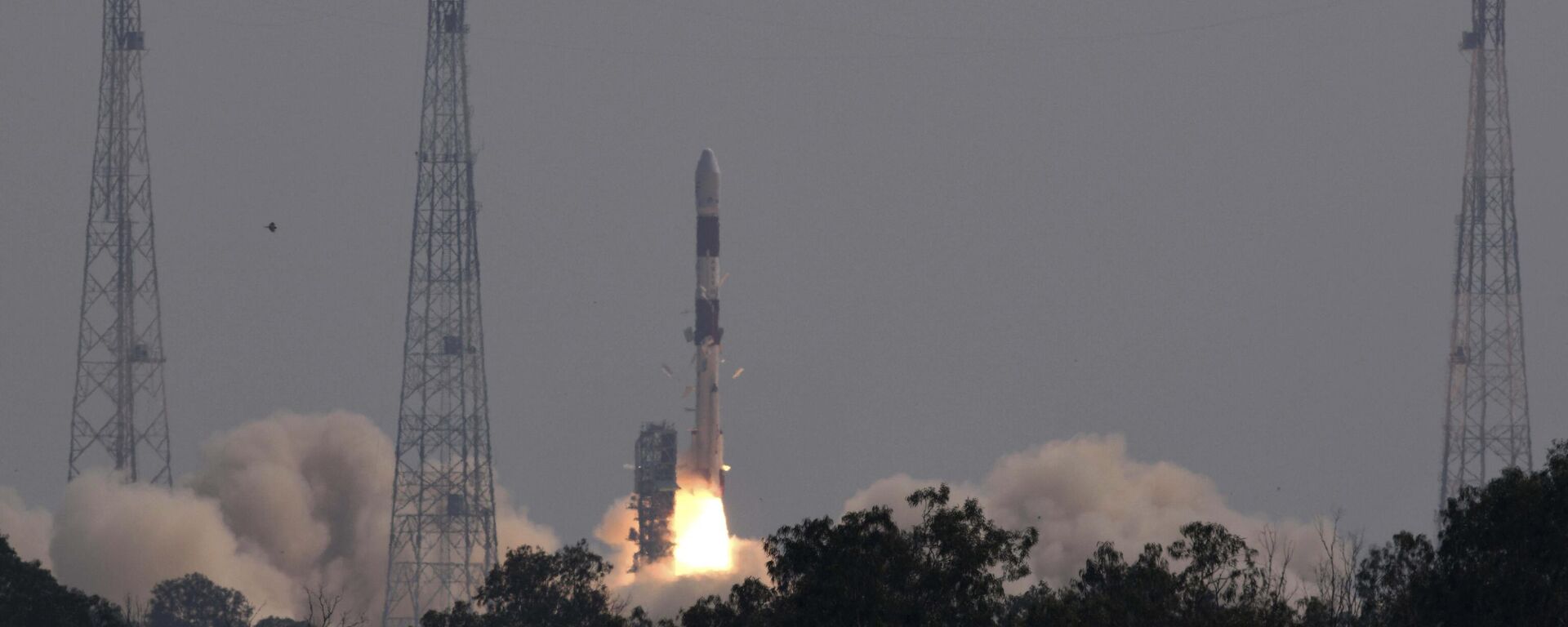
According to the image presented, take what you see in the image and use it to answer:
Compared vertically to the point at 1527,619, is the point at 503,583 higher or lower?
higher

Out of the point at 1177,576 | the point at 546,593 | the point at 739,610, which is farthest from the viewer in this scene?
the point at 546,593

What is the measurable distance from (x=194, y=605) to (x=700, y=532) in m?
21.3

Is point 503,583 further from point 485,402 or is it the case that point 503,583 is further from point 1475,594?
point 1475,594

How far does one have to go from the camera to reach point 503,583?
292 feet

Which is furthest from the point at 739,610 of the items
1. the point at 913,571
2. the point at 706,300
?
the point at 706,300

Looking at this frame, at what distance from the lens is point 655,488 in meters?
130

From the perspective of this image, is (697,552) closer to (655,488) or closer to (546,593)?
(655,488)

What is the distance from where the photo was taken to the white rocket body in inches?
5074

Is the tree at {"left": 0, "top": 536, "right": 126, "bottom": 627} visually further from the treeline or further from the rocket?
the rocket

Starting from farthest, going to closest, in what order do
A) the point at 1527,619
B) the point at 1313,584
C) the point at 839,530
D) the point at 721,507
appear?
the point at 721,507 → the point at 1313,584 → the point at 839,530 → the point at 1527,619

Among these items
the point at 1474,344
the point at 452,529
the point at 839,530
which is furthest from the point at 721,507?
Result: the point at 839,530

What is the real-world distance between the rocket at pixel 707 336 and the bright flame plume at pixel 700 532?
78cm

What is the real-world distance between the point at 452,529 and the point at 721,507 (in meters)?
19.4

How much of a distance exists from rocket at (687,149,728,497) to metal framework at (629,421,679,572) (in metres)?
1.97
